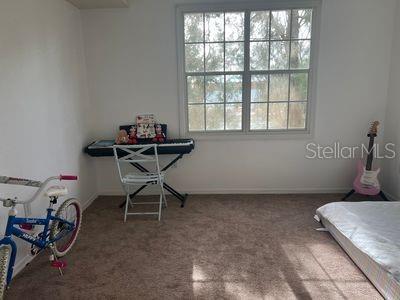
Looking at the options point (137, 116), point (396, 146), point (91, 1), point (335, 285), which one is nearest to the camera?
point (335, 285)

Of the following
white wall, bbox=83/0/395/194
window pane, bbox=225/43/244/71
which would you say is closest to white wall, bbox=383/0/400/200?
white wall, bbox=83/0/395/194

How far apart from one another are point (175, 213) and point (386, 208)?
211 cm

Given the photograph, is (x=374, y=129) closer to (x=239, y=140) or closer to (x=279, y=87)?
(x=279, y=87)

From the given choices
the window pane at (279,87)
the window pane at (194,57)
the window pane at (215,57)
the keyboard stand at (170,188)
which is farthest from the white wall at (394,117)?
the keyboard stand at (170,188)

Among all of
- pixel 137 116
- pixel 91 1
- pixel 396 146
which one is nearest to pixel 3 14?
pixel 91 1

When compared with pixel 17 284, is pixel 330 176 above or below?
above

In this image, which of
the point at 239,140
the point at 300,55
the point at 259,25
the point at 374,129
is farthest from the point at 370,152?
the point at 259,25

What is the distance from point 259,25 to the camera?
3561mm

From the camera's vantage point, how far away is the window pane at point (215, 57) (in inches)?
143

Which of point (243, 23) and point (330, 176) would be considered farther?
point (330, 176)

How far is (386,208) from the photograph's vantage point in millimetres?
2734

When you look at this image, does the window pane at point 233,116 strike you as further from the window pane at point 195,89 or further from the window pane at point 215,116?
the window pane at point 195,89

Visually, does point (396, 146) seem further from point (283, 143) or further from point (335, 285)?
point (335, 285)

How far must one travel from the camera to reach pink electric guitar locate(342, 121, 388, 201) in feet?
11.2
